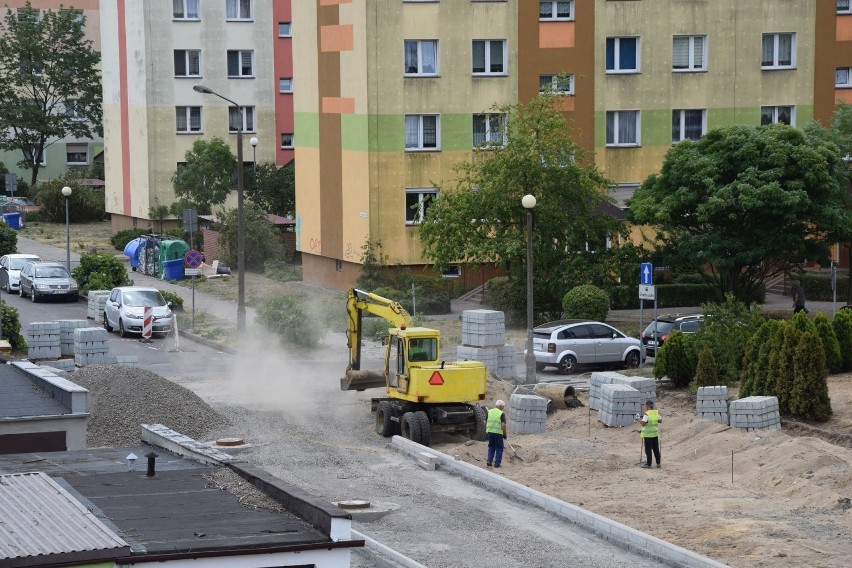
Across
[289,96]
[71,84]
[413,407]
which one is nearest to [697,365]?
[413,407]

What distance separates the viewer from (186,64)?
68625 mm

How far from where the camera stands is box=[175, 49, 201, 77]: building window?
225 feet

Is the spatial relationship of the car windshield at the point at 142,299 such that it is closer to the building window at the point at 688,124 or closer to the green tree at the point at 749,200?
the green tree at the point at 749,200

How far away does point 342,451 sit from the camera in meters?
27.7

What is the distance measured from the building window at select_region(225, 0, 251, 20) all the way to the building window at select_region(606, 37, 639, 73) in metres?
23.7

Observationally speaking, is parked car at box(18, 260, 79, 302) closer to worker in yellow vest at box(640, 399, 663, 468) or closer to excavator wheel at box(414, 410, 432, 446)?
excavator wheel at box(414, 410, 432, 446)

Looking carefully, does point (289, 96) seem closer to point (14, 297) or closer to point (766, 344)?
point (14, 297)

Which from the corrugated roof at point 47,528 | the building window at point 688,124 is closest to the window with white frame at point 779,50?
the building window at point 688,124

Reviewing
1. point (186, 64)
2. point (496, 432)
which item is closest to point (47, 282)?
point (186, 64)

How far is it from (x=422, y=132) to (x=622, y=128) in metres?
7.41

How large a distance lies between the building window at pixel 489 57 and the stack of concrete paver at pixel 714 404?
23840 mm

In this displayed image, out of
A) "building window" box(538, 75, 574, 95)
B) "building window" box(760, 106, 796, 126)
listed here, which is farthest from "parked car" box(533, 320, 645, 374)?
"building window" box(760, 106, 796, 126)

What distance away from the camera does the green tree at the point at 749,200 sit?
1670 inches

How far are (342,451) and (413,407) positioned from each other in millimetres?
1924
